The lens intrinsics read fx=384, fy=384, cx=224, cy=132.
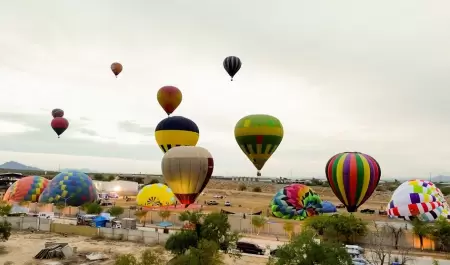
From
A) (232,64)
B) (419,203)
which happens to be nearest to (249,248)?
(419,203)

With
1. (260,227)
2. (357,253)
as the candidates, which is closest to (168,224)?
(260,227)

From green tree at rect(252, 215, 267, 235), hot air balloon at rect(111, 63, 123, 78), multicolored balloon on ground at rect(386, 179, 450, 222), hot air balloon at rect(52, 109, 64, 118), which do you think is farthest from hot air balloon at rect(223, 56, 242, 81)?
hot air balloon at rect(52, 109, 64, 118)

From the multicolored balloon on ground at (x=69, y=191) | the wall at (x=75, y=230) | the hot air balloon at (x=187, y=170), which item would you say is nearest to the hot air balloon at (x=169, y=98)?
the hot air balloon at (x=187, y=170)

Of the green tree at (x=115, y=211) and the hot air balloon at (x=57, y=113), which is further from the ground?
the hot air balloon at (x=57, y=113)

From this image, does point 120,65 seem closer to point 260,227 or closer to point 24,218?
point 24,218

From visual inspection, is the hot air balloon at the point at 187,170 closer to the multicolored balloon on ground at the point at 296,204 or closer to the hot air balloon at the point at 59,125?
the multicolored balloon on ground at the point at 296,204

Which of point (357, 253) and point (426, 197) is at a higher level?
point (426, 197)
